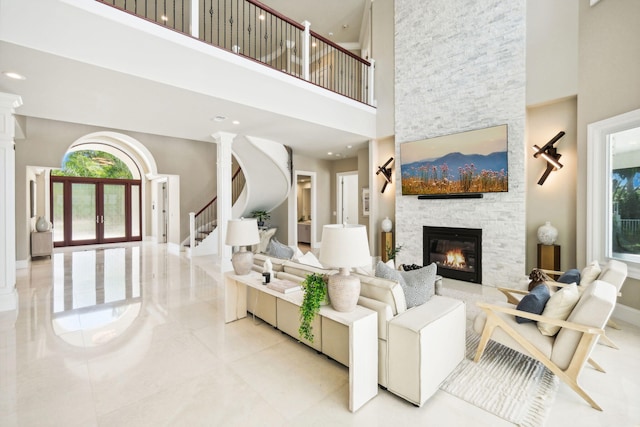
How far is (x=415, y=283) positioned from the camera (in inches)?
97.3

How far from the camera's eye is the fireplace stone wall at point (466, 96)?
4.58 m

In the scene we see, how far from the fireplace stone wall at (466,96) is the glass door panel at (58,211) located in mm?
10292

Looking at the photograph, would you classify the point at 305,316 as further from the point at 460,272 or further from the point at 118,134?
the point at 118,134

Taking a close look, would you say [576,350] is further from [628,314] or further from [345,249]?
[628,314]

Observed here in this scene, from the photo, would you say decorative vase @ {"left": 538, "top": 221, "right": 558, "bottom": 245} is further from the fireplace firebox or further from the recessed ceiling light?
the recessed ceiling light

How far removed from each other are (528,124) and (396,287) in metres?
4.20

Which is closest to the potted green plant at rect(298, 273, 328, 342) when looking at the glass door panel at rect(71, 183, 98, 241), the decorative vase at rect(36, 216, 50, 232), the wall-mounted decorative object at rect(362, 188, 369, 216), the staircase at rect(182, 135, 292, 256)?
the staircase at rect(182, 135, 292, 256)

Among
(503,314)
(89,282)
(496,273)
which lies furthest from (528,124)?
(89,282)

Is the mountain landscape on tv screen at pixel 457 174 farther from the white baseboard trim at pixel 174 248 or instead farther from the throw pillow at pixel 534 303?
the white baseboard trim at pixel 174 248

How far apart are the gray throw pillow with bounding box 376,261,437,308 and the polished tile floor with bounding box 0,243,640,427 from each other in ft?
2.27

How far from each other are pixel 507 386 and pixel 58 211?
11.9m

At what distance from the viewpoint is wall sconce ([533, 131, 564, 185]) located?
420 cm

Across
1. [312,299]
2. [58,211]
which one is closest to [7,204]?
[312,299]

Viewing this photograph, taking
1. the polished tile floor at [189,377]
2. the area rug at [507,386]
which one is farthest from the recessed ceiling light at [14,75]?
the area rug at [507,386]
